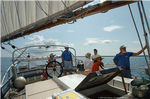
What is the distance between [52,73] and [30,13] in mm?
2835

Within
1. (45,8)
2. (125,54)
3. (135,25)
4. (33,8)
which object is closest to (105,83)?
(135,25)

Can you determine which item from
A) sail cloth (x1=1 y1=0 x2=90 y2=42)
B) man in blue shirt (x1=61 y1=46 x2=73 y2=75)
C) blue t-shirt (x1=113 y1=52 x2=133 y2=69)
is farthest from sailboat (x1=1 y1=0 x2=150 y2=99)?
blue t-shirt (x1=113 y1=52 x2=133 y2=69)

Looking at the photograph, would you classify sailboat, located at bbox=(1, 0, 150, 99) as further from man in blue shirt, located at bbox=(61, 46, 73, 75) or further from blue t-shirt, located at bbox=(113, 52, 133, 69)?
blue t-shirt, located at bbox=(113, 52, 133, 69)

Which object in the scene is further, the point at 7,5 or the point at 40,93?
the point at 7,5

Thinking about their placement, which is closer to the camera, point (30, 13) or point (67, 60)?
point (67, 60)

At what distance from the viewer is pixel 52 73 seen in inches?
145

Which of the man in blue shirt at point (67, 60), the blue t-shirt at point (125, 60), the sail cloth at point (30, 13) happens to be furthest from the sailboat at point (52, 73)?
the blue t-shirt at point (125, 60)

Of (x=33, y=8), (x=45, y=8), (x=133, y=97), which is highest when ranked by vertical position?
(x=33, y=8)

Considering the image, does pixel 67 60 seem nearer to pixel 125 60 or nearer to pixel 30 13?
pixel 125 60

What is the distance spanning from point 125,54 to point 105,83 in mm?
1967

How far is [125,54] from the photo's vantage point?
3.36m

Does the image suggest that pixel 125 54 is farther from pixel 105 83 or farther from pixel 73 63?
pixel 73 63

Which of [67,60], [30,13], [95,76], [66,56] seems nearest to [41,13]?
[30,13]

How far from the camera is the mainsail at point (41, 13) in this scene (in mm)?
2498
